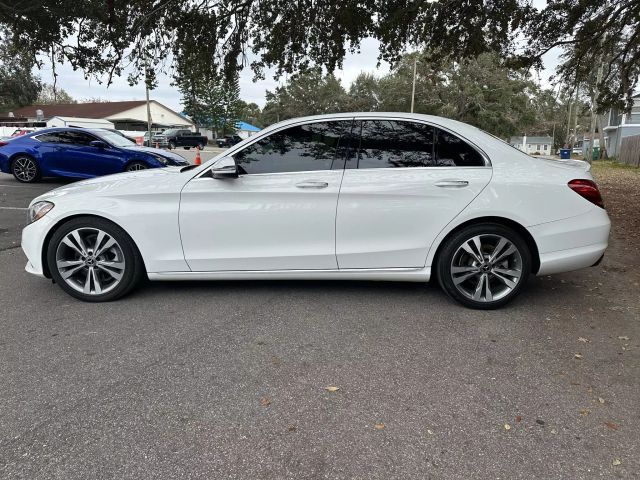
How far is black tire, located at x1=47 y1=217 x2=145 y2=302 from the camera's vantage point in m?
4.24

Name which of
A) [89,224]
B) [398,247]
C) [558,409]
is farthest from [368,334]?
[89,224]

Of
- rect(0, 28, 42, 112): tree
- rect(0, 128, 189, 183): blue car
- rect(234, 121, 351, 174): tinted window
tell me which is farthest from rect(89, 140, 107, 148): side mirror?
rect(0, 28, 42, 112): tree

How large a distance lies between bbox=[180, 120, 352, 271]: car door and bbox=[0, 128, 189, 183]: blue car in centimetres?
762

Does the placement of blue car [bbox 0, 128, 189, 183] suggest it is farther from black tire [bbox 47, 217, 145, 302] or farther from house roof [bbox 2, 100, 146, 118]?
house roof [bbox 2, 100, 146, 118]

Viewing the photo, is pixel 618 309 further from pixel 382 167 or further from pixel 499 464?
pixel 499 464

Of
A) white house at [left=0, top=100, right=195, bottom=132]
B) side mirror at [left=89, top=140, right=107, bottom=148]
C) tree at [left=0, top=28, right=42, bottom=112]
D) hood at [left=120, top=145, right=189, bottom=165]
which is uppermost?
tree at [left=0, top=28, right=42, bottom=112]

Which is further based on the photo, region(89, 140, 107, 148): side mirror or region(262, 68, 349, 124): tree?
region(262, 68, 349, 124): tree

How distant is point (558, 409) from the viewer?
2.73 meters

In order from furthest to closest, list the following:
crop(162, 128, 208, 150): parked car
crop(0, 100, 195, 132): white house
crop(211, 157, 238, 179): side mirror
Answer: crop(0, 100, 195, 132): white house < crop(162, 128, 208, 150): parked car < crop(211, 157, 238, 179): side mirror

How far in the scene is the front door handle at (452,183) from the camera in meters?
4.09

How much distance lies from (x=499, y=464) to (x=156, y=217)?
3215 millimetres

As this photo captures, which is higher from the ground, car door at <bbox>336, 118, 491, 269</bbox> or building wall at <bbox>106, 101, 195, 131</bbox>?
building wall at <bbox>106, 101, 195, 131</bbox>

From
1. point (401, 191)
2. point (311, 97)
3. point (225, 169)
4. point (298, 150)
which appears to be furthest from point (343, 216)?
point (311, 97)

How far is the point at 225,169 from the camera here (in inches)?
160
